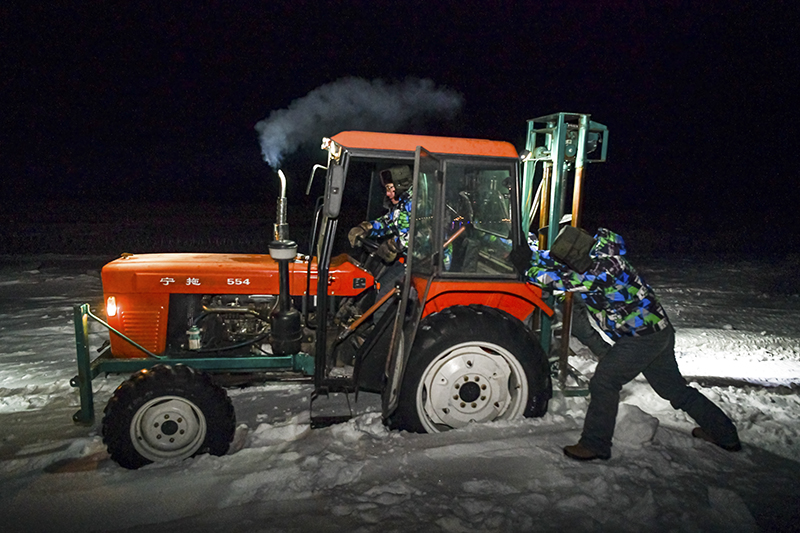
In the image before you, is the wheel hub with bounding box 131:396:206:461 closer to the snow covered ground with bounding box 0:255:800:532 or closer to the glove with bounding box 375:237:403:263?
the snow covered ground with bounding box 0:255:800:532

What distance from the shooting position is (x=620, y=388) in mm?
3537

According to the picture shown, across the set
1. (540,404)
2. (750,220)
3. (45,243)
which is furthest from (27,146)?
(540,404)

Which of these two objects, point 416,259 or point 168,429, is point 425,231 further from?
point 168,429

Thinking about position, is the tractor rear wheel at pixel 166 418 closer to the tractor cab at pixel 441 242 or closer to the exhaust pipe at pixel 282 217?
the tractor cab at pixel 441 242

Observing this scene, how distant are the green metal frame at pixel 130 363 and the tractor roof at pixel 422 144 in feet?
5.03

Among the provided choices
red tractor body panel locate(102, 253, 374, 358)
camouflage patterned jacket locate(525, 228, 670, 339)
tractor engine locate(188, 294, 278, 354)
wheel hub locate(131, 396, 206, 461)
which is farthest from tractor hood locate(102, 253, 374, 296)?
camouflage patterned jacket locate(525, 228, 670, 339)

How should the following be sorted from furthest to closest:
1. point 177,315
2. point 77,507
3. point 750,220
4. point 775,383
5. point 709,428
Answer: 1. point 750,220
2. point 775,383
3. point 177,315
4. point 709,428
5. point 77,507

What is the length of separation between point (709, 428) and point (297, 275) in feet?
9.75

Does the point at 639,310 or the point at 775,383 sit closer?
the point at 639,310

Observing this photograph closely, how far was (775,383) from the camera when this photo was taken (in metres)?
5.18

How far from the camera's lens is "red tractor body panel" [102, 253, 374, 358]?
391cm

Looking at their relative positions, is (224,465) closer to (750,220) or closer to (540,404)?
(540,404)

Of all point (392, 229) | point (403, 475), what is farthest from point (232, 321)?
point (403, 475)

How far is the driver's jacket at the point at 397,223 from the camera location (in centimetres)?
426
